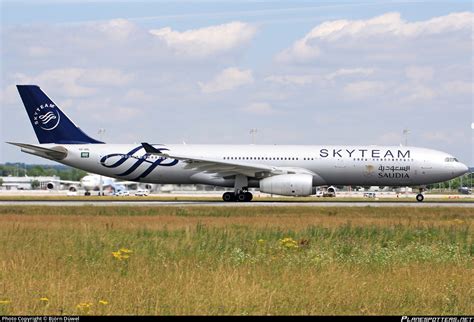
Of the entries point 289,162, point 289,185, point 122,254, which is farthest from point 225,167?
point 122,254

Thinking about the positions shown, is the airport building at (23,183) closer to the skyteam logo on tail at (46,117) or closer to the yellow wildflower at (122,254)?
the skyteam logo on tail at (46,117)

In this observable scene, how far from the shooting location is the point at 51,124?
53344 mm

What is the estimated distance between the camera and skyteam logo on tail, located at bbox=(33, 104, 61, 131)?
53.3 m

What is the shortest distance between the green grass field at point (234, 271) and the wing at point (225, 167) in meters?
21.4

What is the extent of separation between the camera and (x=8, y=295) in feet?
43.1

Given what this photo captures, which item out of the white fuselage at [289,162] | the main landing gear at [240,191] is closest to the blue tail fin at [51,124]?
the white fuselage at [289,162]

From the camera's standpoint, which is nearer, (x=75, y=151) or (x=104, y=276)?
(x=104, y=276)

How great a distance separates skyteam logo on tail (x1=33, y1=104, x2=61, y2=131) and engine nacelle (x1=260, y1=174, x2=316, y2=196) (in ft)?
49.7

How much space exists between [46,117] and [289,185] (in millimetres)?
17655

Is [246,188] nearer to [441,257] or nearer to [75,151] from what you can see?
[75,151]

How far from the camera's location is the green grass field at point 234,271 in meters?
12.7

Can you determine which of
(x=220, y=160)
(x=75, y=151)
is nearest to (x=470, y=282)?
(x=220, y=160)

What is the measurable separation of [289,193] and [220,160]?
5.52m

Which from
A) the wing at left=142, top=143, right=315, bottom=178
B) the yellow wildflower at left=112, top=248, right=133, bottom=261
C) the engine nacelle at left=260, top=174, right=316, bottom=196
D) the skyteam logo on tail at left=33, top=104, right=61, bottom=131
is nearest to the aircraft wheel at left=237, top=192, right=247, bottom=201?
the wing at left=142, top=143, right=315, bottom=178
